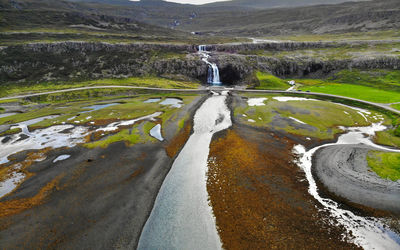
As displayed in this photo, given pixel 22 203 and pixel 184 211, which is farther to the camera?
pixel 22 203

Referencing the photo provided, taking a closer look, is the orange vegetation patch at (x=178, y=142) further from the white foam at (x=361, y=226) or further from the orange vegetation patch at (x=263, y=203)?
the white foam at (x=361, y=226)

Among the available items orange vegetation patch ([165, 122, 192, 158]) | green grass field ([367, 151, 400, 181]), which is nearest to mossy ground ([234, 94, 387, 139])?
green grass field ([367, 151, 400, 181])

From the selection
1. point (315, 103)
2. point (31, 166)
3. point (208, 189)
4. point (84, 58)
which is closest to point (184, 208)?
point (208, 189)

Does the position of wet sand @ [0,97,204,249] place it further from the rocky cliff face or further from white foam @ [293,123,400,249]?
the rocky cliff face

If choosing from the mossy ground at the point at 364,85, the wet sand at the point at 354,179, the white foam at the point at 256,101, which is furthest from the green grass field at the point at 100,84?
the wet sand at the point at 354,179

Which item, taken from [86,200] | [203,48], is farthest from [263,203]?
[203,48]

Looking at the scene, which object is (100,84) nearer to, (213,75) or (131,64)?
(131,64)
